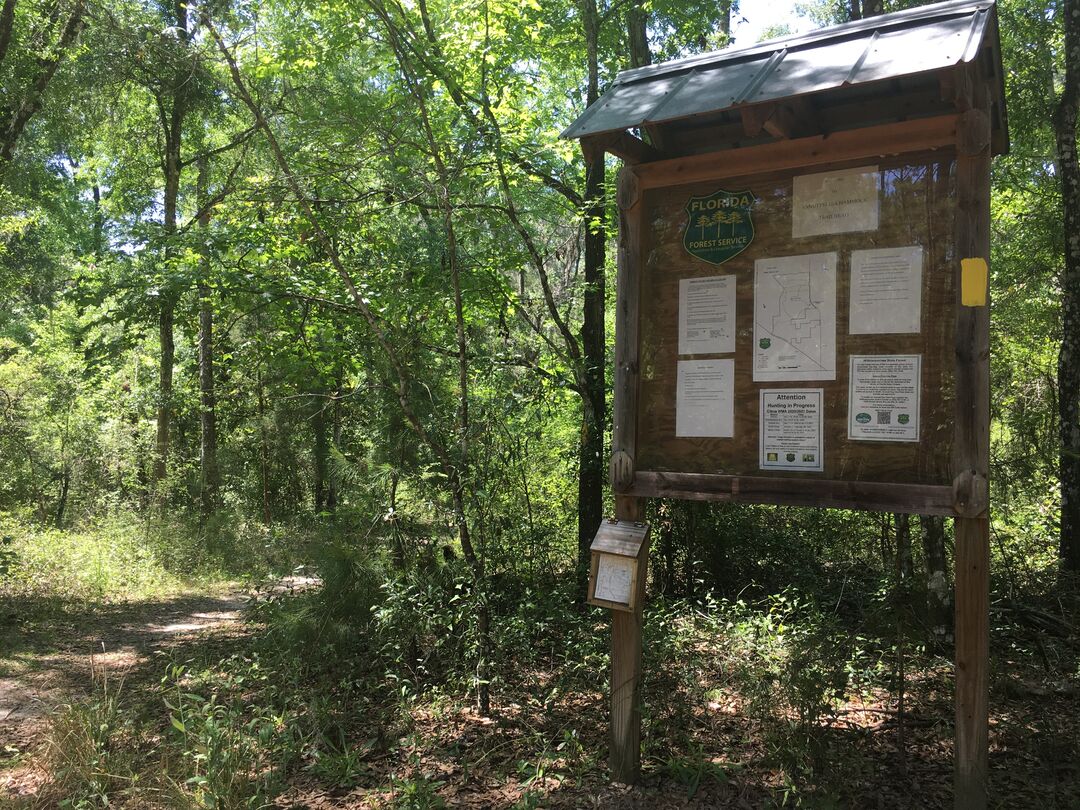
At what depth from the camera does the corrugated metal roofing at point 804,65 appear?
9.69 feet

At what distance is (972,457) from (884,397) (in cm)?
42

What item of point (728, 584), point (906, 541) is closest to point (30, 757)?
point (728, 584)

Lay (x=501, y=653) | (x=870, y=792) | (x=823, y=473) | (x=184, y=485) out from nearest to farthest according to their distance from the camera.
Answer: (x=823, y=473)
(x=870, y=792)
(x=501, y=653)
(x=184, y=485)

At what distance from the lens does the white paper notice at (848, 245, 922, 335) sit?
3232mm

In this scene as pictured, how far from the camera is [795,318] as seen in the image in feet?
11.4

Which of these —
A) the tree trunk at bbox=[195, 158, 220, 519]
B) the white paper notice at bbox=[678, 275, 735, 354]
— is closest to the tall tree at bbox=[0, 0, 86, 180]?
the tree trunk at bbox=[195, 158, 220, 519]

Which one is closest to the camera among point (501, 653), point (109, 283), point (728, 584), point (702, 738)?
point (702, 738)

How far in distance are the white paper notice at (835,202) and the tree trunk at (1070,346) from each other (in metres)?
4.64

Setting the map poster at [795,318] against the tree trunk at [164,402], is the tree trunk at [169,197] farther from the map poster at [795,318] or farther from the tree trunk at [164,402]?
the map poster at [795,318]

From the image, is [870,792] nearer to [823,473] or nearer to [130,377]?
[823,473]

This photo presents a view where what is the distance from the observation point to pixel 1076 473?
6.67 m

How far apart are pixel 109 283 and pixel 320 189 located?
2340 mm

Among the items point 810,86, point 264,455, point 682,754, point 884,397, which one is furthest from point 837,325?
point 264,455

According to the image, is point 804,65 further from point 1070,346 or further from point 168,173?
point 168,173
